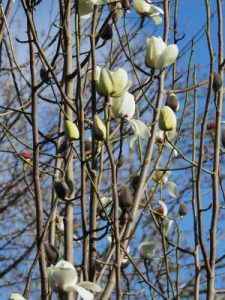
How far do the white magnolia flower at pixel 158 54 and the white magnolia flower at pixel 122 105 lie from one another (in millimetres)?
133

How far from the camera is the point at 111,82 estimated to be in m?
1.56

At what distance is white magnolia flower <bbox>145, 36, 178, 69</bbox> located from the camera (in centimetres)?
169

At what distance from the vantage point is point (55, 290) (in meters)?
1.46

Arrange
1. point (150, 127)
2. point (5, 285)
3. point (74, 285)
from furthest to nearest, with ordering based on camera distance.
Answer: point (5, 285), point (150, 127), point (74, 285)

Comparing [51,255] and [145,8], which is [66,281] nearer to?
[51,255]

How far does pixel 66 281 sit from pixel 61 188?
236 millimetres

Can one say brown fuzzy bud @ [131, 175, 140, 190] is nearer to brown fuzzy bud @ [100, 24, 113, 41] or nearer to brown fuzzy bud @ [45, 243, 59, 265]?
brown fuzzy bud @ [45, 243, 59, 265]

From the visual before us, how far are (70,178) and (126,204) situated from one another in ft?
0.68

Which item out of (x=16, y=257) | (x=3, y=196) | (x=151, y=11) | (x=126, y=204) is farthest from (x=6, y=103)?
(x=126, y=204)

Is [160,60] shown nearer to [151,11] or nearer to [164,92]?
[164,92]

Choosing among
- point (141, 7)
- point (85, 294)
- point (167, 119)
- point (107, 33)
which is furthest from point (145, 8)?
point (85, 294)

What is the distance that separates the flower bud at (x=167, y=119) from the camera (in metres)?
1.69

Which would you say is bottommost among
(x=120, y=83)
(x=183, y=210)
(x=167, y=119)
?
(x=183, y=210)

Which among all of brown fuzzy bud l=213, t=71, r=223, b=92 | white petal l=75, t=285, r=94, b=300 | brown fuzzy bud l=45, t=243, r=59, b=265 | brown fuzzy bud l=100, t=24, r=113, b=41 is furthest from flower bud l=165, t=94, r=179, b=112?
white petal l=75, t=285, r=94, b=300
